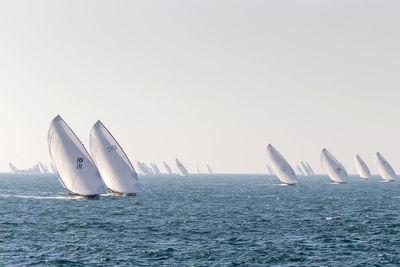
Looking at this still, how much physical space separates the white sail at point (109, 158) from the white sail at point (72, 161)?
24.1 ft

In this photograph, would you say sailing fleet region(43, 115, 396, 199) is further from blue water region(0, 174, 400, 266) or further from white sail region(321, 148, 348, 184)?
white sail region(321, 148, 348, 184)

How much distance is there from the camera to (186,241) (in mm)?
48781

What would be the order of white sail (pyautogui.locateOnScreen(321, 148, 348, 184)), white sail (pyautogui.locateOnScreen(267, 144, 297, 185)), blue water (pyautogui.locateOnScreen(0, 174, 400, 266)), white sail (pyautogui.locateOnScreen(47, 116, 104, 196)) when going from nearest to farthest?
blue water (pyautogui.locateOnScreen(0, 174, 400, 266)), white sail (pyautogui.locateOnScreen(47, 116, 104, 196)), white sail (pyautogui.locateOnScreen(267, 144, 297, 185)), white sail (pyautogui.locateOnScreen(321, 148, 348, 184))

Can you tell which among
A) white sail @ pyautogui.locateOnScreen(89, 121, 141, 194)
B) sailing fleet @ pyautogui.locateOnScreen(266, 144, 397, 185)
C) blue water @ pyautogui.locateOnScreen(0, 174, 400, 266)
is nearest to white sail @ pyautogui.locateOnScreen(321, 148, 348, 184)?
sailing fleet @ pyautogui.locateOnScreen(266, 144, 397, 185)

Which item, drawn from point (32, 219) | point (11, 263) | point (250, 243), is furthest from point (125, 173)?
point (11, 263)

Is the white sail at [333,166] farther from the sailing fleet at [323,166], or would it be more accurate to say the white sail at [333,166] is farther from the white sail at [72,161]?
the white sail at [72,161]

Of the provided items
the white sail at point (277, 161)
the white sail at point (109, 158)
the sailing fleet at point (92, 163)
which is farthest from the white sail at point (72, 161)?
the white sail at point (277, 161)

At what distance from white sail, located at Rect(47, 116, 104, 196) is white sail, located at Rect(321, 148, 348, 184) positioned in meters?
94.1

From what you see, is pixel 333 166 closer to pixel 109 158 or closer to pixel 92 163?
pixel 109 158

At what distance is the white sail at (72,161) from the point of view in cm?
7769

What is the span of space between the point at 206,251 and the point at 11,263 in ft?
45.8

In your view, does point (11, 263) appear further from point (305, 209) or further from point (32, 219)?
point (305, 209)

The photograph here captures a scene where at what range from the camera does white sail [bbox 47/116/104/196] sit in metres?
77.7

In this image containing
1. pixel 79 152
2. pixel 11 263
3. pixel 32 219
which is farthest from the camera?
pixel 79 152
